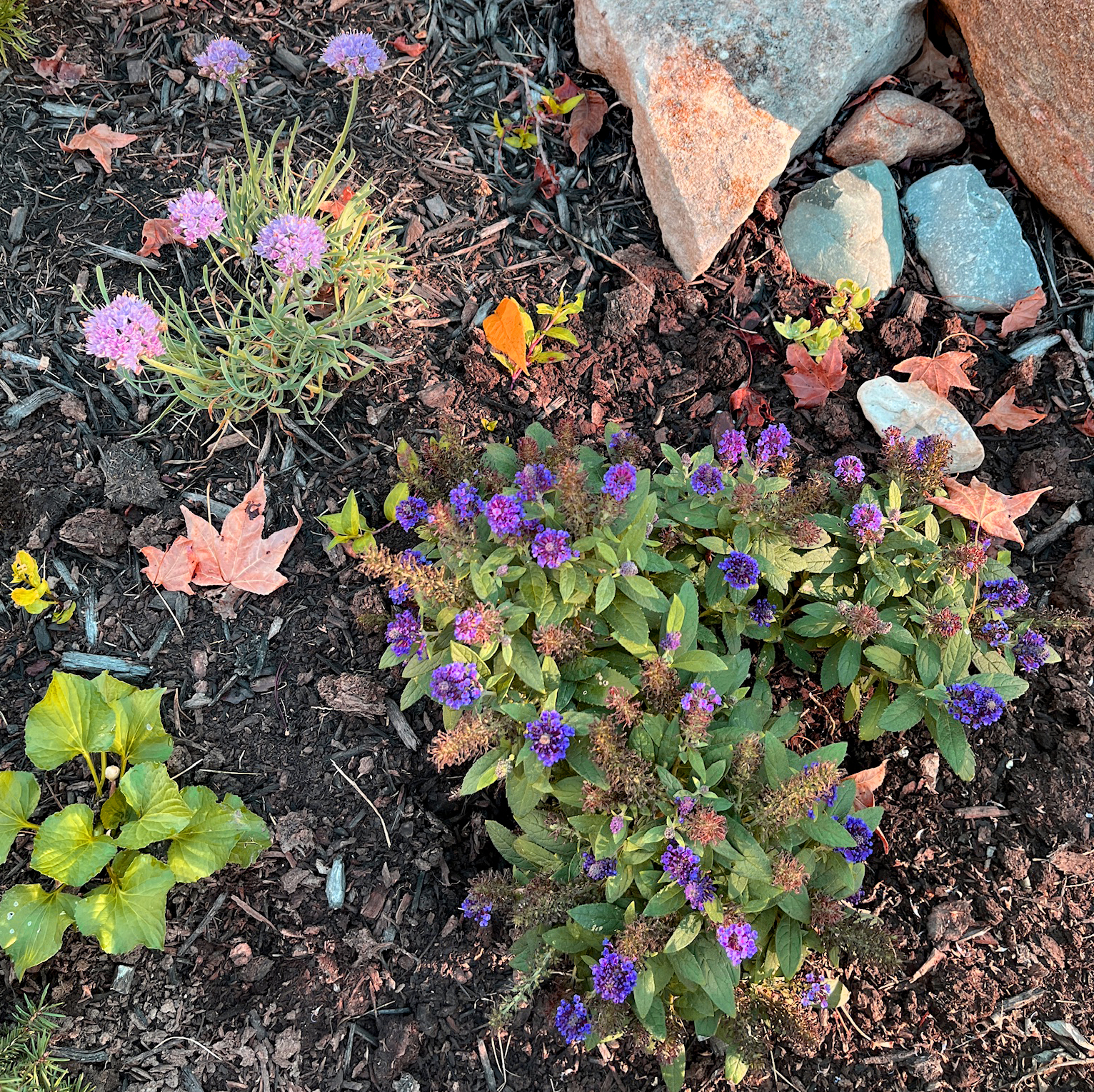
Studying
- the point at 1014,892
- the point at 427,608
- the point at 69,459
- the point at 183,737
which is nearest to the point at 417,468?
the point at 427,608

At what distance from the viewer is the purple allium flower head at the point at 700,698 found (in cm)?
224

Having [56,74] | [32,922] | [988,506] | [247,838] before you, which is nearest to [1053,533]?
[988,506]

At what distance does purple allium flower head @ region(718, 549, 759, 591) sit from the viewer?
8.13 feet

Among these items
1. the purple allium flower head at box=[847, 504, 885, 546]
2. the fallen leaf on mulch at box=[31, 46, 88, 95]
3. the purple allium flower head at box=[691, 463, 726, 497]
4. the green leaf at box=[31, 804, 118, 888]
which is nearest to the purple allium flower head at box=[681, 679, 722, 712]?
the purple allium flower head at box=[691, 463, 726, 497]

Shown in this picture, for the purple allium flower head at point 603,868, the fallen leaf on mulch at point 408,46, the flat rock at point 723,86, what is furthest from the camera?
the fallen leaf on mulch at point 408,46

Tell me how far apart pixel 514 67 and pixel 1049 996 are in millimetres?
4139

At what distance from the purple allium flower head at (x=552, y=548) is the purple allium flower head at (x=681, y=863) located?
779 mm

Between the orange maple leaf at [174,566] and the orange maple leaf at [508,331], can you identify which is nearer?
the orange maple leaf at [174,566]

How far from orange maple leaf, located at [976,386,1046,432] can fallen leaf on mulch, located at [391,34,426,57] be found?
9.59 feet

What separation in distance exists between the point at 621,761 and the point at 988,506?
1.73m

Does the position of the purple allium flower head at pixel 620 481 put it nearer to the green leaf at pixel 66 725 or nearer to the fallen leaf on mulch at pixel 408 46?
the green leaf at pixel 66 725

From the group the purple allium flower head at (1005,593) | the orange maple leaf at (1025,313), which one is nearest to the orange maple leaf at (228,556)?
the purple allium flower head at (1005,593)

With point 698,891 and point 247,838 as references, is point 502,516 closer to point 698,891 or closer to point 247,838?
point 698,891

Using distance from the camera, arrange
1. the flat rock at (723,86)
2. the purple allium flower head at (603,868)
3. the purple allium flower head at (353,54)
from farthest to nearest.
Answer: the flat rock at (723,86)
the purple allium flower head at (353,54)
the purple allium flower head at (603,868)
